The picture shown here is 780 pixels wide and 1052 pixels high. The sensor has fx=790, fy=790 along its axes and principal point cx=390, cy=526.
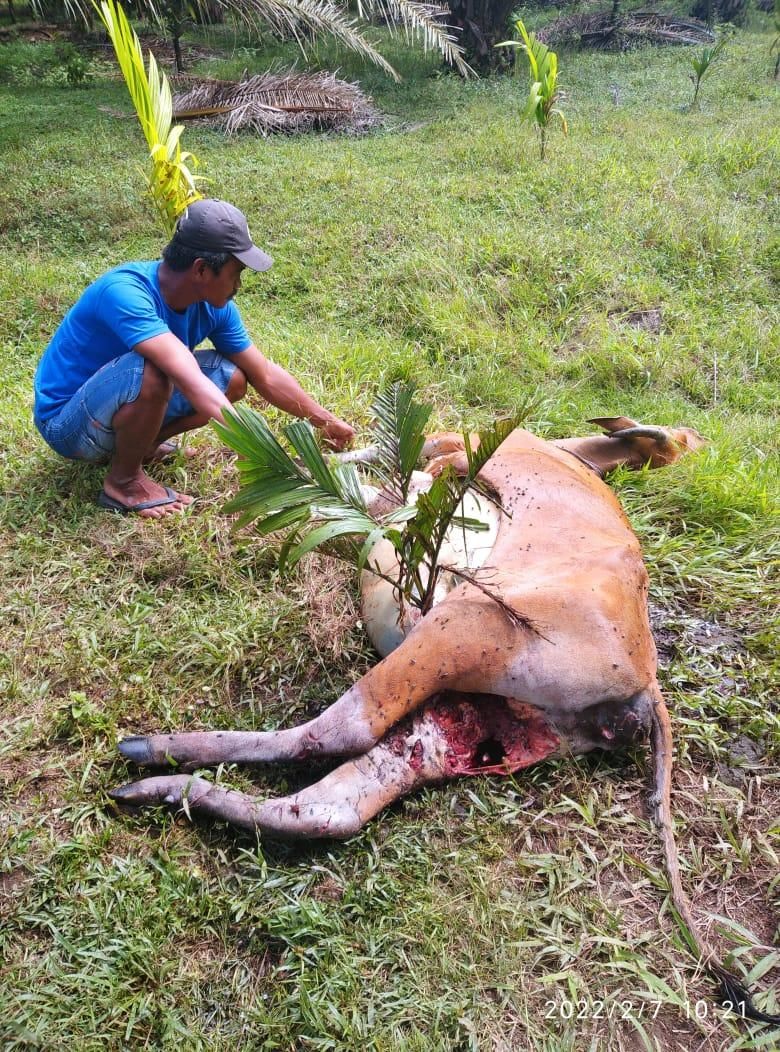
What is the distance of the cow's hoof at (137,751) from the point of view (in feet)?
7.48

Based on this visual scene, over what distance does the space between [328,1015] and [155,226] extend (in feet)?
19.1

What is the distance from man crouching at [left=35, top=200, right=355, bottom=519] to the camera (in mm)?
2805

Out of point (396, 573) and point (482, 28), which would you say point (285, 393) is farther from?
point (482, 28)

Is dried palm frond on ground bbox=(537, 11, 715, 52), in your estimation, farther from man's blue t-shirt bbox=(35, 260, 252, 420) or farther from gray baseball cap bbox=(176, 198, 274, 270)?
gray baseball cap bbox=(176, 198, 274, 270)

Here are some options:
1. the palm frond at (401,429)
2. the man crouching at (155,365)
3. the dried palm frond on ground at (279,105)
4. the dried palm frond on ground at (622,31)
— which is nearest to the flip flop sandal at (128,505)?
the man crouching at (155,365)

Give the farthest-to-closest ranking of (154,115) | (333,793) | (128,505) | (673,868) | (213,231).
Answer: (154,115), (128,505), (213,231), (333,793), (673,868)

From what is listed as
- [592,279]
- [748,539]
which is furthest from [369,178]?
[748,539]

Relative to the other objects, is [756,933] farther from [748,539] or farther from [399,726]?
[748,539]

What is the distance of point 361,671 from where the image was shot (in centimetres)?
264

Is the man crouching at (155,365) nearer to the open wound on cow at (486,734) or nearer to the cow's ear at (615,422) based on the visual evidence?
the cow's ear at (615,422)

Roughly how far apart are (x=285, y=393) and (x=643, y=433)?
5.04 feet

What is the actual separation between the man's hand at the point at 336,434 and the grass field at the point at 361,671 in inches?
18.6

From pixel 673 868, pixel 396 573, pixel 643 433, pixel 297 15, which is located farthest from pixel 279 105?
pixel 673 868

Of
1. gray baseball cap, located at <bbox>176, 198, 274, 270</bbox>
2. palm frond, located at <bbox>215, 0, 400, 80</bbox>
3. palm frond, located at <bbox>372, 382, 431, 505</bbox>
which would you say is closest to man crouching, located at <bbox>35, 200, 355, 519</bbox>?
gray baseball cap, located at <bbox>176, 198, 274, 270</bbox>
